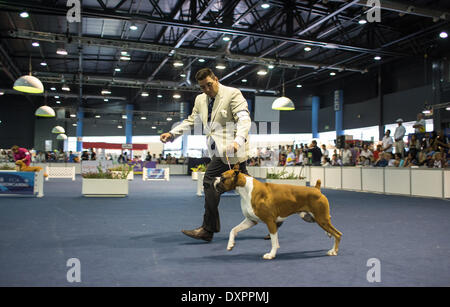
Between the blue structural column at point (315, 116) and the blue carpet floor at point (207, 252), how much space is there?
21.7 meters

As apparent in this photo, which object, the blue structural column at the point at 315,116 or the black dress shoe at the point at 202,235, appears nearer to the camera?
the black dress shoe at the point at 202,235

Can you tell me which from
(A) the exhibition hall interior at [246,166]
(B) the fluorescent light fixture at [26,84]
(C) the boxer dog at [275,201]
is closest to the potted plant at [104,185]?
(A) the exhibition hall interior at [246,166]

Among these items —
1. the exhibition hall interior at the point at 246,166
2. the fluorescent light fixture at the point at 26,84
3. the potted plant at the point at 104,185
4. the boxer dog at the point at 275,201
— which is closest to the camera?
the exhibition hall interior at the point at 246,166

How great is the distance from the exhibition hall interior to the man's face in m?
0.02

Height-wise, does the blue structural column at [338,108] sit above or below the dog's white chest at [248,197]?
above

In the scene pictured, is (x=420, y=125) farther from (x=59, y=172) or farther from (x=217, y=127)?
(x=59, y=172)

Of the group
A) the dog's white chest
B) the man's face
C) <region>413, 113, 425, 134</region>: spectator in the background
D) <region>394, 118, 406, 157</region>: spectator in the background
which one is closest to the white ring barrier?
<region>394, 118, 406, 157</region>: spectator in the background

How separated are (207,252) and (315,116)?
25.9 meters

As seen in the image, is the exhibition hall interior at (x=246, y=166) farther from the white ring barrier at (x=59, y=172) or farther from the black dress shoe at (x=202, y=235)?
the white ring barrier at (x=59, y=172)

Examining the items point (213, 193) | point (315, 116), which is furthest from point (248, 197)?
point (315, 116)

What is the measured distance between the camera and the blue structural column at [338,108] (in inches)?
995

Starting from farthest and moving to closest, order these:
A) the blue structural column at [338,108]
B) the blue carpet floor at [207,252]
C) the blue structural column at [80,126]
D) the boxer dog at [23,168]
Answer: the blue structural column at [80,126] → the blue structural column at [338,108] → the boxer dog at [23,168] → the blue carpet floor at [207,252]

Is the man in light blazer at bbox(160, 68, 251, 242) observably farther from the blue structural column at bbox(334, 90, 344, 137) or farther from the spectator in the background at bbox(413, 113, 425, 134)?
the blue structural column at bbox(334, 90, 344, 137)
